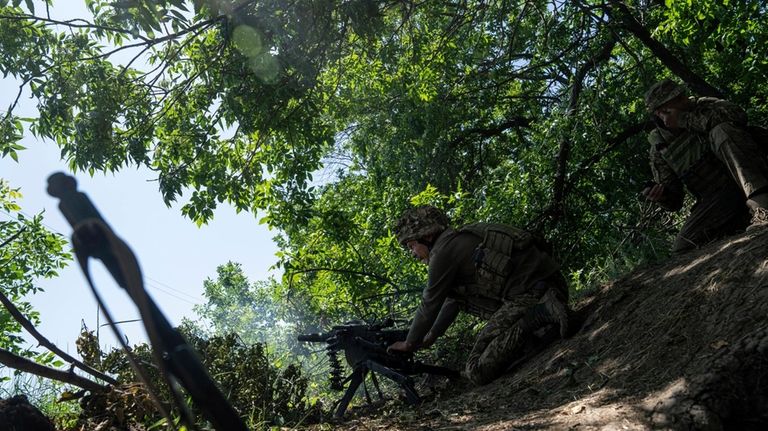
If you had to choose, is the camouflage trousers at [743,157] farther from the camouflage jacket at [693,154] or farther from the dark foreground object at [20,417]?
the dark foreground object at [20,417]

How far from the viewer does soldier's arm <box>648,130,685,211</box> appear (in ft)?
19.6

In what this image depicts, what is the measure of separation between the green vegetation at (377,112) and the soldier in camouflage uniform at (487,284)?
1732 millimetres

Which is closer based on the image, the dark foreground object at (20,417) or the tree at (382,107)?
the dark foreground object at (20,417)

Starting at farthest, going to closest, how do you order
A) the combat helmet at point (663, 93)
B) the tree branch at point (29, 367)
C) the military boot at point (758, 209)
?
the combat helmet at point (663, 93)
the military boot at point (758, 209)
the tree branch at point (29, 367)

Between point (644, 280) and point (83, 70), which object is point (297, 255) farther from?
point (644, 280)

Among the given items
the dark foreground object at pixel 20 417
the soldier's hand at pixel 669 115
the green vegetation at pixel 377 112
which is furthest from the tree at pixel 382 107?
the dark foreground object at pixel 20 417

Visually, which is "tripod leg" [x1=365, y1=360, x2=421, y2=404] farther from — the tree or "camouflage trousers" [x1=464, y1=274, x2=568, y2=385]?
the tree


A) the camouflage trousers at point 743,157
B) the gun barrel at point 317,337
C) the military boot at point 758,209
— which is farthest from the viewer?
the gun barrel at point 317,337

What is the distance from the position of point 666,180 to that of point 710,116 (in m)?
0.87

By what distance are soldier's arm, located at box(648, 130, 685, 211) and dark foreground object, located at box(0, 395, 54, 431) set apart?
17.5 feet

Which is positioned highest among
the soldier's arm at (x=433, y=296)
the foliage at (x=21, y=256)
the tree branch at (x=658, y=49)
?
the foliage at (x=21, y=256)

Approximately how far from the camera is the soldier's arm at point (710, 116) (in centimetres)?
521

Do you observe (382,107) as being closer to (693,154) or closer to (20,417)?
(693,154)

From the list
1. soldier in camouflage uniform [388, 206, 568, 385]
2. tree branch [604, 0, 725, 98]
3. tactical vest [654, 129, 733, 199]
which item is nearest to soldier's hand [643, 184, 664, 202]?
tactical vest [654, 129, 733, 199]
